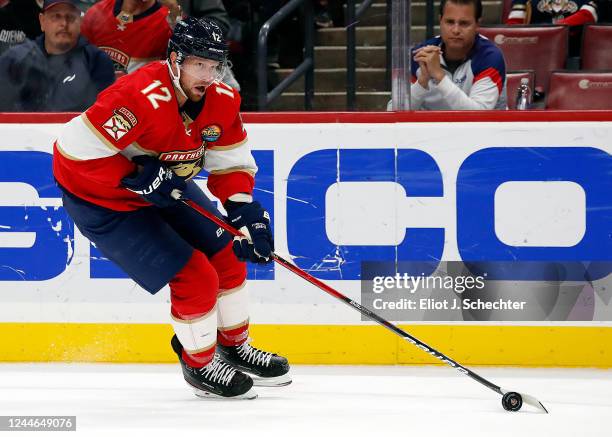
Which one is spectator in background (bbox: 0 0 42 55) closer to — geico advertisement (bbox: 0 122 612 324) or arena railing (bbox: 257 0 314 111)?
geico advertisement (bbox: 0 122 612 324)

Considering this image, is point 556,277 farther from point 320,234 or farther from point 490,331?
point 320,234

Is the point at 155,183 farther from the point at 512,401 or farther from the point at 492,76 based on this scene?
the point at 492,76

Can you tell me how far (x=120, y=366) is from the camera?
4250mm

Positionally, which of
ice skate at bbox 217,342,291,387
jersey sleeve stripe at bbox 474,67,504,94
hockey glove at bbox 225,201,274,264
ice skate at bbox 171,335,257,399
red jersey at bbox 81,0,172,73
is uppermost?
red jersey at bbox 81,0,172,73

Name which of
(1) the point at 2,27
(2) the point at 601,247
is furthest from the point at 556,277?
(1) the point at 2,27

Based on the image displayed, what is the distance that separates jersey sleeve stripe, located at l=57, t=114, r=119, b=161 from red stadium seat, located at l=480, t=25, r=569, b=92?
6.44ft

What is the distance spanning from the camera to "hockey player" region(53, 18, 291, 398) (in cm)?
332

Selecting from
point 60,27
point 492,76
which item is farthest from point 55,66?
point 492,76

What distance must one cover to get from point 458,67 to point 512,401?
5.04 feet

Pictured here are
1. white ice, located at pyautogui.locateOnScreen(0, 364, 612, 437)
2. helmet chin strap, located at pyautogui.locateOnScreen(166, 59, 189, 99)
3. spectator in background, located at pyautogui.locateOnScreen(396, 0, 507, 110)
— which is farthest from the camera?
spectator in background, located at pyautogui.locateOnScreen(396, 0, 507, 110)

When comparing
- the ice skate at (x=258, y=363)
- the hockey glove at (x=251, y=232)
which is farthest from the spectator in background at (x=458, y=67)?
the ice skate at (x=258, y=363)

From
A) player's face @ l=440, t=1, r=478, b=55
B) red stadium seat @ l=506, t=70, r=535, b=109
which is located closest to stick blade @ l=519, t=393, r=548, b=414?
red stadium seat @ l=506, t=70, r=535, b=109

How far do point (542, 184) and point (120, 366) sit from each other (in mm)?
1741

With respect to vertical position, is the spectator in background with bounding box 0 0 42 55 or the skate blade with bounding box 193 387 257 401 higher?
the spectator in background with bounding box 0 0 42 55
